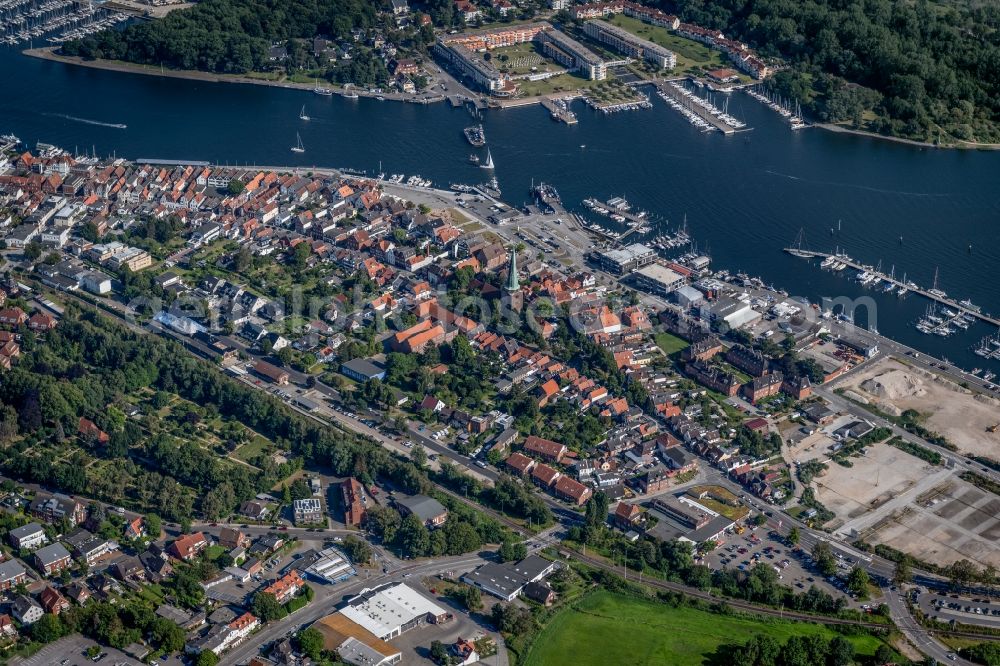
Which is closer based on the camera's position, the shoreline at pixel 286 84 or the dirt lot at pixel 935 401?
the dirt lot at pixel 935 401

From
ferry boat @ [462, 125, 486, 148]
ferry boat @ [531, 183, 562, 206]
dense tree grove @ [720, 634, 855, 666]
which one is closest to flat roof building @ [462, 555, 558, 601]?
dense tree grove @ [720, 634, 855, 666]

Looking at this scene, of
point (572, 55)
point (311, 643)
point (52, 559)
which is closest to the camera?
point (311, 643)

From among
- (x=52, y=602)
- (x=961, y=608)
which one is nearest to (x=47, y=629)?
(x=52, y=602)

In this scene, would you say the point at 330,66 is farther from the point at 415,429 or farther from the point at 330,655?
the point at 330,655

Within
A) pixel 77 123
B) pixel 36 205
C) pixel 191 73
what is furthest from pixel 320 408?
pixel 191 73

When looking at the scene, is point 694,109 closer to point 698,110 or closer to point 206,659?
point 698,110

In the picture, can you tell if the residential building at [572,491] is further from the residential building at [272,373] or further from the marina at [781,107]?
the marina at [781,107]

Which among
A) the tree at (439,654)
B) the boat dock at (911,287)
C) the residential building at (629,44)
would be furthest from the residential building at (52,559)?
the residential building at (629,44)
